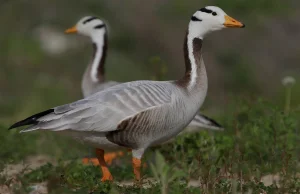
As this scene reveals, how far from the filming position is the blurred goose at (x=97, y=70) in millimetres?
10211

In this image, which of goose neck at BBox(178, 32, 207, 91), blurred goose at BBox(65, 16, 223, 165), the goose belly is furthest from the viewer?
blurred goose at BBox(65, 16, 223, 165)

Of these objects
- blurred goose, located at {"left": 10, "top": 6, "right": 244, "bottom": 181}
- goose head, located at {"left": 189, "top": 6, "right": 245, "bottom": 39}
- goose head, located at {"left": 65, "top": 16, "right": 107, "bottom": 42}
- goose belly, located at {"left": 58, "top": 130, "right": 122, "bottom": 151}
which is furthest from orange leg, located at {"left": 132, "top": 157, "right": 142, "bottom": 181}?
goose head, located at {"left": 65, "top": 16, "right": 107, "bottom": 42}

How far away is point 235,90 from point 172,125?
1004 centimetres

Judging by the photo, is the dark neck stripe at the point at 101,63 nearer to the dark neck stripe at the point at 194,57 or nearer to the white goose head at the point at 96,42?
the white goose head at the point at 96,42

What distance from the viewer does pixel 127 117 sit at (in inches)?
301

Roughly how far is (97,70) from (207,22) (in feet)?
12.2

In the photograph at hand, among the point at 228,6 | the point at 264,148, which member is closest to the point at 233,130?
the point at 264,148

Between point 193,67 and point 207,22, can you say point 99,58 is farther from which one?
point 193,67

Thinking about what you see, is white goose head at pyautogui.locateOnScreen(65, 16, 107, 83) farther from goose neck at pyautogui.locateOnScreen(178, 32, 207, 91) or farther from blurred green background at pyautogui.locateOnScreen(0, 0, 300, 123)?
goose neck at pyautogui.locateOnScreen(178, 32, 207, 91)

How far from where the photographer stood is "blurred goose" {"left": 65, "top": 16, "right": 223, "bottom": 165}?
10211 mm

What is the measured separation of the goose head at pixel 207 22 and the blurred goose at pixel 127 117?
0.84 metres

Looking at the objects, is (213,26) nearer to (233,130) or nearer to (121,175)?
(233,130)

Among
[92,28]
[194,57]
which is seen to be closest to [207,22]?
[194,57]

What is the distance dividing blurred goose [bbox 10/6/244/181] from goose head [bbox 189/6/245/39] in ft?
2.74
